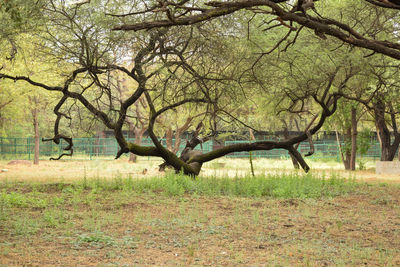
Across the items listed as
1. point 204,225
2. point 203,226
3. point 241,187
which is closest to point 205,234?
point 203,226

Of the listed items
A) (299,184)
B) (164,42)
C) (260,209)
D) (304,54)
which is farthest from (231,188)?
(304,54)

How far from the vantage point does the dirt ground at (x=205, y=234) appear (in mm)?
5305

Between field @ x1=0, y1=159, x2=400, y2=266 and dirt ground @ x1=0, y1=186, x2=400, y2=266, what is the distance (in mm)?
14

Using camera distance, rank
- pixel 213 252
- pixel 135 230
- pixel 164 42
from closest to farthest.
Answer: pixel 213 252 → pixel 135 230 → pixel 164 42

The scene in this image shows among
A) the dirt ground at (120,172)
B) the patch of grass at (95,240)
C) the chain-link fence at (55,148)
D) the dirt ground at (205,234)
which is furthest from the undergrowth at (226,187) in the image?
the chain-link fence at (55,148)

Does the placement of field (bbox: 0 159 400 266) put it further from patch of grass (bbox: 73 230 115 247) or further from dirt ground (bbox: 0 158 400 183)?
dirt ground (bbox: 0 158 400 183)

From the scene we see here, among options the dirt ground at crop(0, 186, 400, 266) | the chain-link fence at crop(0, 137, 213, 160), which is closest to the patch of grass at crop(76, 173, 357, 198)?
the dirt ground at crop(0, 186, 400, 266)

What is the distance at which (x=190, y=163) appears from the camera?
15.1m

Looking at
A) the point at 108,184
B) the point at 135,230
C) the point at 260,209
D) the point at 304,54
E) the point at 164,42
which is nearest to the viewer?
the point at 135,230

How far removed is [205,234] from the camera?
671 cm

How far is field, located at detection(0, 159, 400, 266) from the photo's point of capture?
17.7 feet

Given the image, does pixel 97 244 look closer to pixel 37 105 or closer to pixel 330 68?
pixel 330 68

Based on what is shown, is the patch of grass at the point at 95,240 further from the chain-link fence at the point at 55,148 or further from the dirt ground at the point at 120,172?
the chain-link fence at the point at 55,148

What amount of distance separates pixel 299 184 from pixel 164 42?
→ 17.1 feet
